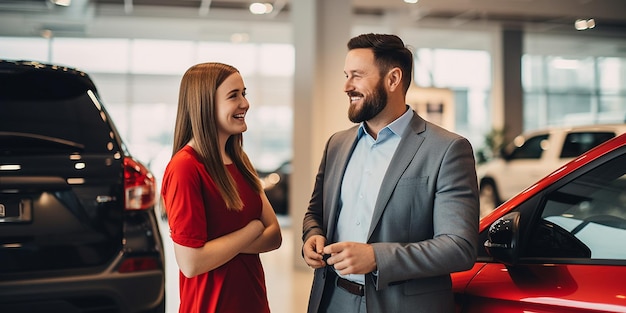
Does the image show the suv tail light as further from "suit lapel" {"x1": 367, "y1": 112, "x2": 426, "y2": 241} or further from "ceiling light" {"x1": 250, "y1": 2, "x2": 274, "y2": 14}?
"ceiling light" {"x1": 250, "y1": 2, "x2": 274, "y2": 14}

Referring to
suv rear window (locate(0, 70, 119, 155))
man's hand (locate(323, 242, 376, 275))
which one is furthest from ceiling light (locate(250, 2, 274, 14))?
man's hand (locate(323, 242, 376, 275))

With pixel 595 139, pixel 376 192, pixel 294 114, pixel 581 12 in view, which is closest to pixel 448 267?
pixel 376 192

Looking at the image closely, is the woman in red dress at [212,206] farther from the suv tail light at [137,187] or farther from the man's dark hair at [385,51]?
the suv tail light at [137,187]

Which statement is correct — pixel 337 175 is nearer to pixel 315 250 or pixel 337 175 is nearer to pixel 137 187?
pixel 315 250

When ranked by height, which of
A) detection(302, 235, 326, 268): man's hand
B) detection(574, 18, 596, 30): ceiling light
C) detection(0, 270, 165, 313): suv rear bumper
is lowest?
detection(0, 270, 165, 313): suv rear bumper

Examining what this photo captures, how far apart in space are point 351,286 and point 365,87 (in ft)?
1.78

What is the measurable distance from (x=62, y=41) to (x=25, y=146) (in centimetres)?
1095

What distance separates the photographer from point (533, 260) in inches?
70.9

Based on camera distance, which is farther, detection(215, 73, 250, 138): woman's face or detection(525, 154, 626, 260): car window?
detection(215, 73, 250, 138): woman's face

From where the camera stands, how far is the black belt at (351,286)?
5.70 ft

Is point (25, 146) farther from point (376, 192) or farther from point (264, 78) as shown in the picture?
point (264, 78)

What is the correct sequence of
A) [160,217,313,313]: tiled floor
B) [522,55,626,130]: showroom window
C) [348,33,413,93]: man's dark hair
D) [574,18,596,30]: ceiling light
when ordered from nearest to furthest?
[348,33,413,93]: man's dark hair < [160,217,313,313]: tiled floor < [574,18,596,30]: ceiling light < [522,55,626,130]: showroom window

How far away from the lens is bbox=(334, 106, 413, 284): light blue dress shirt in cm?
178

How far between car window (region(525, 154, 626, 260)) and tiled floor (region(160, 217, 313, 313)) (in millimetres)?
2944
